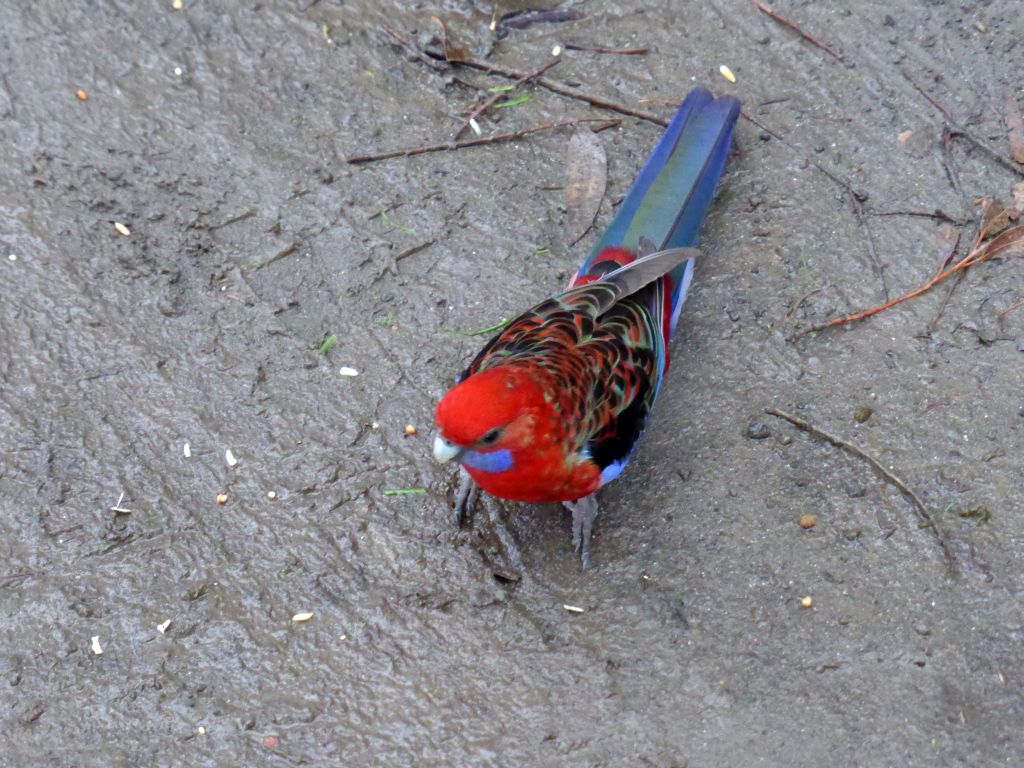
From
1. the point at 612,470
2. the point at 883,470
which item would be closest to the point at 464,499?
the point at 612,470

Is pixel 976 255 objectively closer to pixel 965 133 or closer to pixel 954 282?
pixel 954 282

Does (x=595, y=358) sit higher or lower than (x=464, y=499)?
higher

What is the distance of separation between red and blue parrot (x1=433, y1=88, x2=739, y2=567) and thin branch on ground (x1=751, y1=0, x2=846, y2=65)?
30.8 inches

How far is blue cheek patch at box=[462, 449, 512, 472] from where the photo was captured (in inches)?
128

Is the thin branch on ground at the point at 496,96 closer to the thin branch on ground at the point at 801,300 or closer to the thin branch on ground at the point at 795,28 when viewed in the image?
the thin branch on ground at the point at 795,28

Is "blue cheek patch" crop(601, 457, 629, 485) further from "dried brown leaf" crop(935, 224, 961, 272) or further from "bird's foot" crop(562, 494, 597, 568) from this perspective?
"dried brown leaf" crop(935, 224, 961, 272)

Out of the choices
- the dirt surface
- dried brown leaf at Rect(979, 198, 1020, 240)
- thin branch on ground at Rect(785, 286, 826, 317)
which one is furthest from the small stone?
dried brown leaf at Rect(979, 198, 1020, 240)

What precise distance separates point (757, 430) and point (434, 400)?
4.26ft

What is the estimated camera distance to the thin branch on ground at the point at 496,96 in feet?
15.8

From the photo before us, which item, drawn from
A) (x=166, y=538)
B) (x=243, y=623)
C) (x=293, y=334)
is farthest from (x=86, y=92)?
(x=243, y=623)

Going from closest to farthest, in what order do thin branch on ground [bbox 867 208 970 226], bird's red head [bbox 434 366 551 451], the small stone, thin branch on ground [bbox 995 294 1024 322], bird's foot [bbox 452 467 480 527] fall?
bird's red head [bbox 434 366 551 451], bird's foot [bbox 452 467 480 527], the small stone, thin branch on ground [bbox 995 294 1024 322], thin branch on ground [bbox 867 208 970 226]

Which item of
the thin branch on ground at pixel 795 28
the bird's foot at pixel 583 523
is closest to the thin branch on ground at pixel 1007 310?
the thin branch on ground at pixel 795 28

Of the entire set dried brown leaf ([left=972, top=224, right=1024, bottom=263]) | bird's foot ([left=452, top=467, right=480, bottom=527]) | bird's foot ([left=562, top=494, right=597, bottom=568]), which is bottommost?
bird's foot ([left=452, top=467, right=480, bottom=527])

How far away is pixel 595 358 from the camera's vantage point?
3656mm
